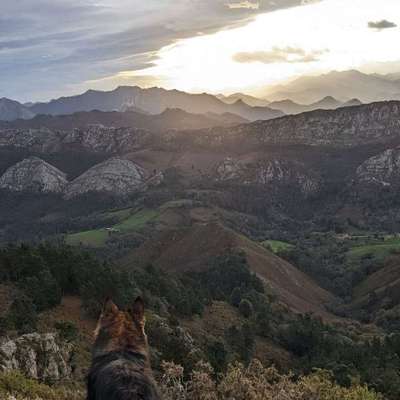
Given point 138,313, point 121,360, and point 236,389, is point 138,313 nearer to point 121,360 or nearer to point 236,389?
point 121,360

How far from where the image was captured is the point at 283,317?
279ft

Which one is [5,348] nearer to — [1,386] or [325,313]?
[1,386]

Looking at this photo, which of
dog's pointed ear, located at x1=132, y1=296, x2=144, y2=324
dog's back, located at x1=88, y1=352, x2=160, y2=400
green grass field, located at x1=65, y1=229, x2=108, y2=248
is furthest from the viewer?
green grass field, located at x1=65, y1=229, x2=108, y2=248

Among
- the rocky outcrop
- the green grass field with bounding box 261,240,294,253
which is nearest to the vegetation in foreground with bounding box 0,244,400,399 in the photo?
the rocky outcrop

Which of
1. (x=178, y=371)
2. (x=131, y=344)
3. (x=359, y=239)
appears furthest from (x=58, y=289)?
(x=359, y=239)

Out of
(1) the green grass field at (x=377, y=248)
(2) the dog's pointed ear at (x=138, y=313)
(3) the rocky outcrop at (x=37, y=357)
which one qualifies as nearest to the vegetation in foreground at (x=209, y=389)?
(3) the rocky outcrop at (x=37, y=357)

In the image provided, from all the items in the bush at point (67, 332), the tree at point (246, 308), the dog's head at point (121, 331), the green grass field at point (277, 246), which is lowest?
the green grass field at point (277, 246)

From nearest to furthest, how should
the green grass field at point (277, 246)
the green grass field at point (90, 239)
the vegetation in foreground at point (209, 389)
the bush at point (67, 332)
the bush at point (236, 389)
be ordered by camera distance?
the vegetation in foreground at point (209, 389) < the bush at point (236, 389) < the bush at point (67, 332) < the green grass field at point (277, 246) < the green grass field at point (90, 239)

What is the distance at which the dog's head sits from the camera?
8.59m

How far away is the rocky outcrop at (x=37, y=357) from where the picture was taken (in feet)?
72.2

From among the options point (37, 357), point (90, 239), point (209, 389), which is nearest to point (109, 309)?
point (209, 389)

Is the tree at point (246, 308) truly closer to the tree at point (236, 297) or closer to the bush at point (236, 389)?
the tree at point (236, 297)

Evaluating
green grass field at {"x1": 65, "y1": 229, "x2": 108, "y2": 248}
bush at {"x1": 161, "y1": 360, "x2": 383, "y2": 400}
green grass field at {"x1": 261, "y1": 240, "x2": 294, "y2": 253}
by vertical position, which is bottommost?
green grass field at {"x1": 261, "y1": 240, "x2": 294, "y2": 253}

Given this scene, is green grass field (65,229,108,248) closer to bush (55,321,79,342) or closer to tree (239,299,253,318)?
tree (239,299,253,318)
